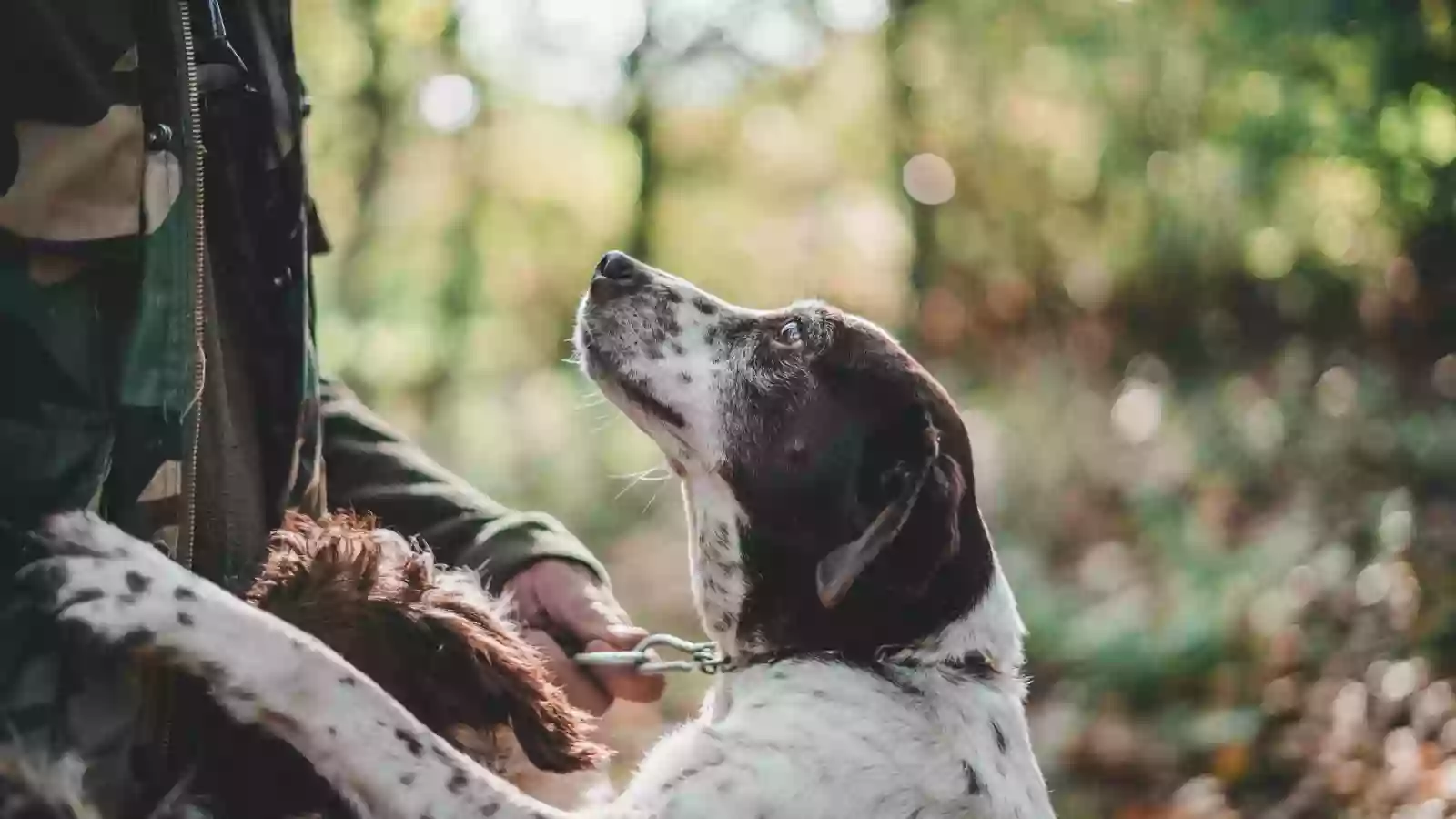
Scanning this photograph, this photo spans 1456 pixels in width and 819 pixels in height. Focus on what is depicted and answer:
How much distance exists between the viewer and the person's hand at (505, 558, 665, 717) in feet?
5.98

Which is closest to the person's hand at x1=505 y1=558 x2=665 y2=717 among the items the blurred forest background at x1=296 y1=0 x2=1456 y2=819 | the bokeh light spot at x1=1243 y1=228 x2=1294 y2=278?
the blurred forest background at x1=296 y1=0 x2=1456 y2=819

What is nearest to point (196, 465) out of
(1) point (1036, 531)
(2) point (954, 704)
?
(2) point (954, 704)

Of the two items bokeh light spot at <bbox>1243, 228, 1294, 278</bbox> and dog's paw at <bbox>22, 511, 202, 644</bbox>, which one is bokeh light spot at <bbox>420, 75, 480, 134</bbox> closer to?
bokeh light spot at <bbox>1243, 228, 1294, 278</bbox>

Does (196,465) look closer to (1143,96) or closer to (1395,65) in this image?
(1395,65)

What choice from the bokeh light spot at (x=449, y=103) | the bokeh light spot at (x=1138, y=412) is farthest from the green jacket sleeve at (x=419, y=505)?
the bokeh light spot at (x=449, y=103)

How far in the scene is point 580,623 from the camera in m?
1.86

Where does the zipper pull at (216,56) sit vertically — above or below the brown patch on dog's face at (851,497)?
above

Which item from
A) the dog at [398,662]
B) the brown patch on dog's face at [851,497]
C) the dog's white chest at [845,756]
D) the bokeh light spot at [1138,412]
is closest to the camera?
the dog at [398,662]

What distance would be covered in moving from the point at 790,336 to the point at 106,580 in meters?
1.25

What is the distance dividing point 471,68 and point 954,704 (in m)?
7.24

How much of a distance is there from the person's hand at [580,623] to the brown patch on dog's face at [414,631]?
190 millimetres

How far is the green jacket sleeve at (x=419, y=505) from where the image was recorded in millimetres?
1850

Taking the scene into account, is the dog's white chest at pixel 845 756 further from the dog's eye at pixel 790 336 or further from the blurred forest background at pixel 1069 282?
the blurred forest background at pixel 1069 282

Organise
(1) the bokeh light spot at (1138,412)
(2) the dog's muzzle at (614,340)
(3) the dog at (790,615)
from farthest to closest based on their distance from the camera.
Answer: (1) the bokeh light spot at (1138,412)
(2) the dog's muzzle at (614,340)
(3) the dog at (790,615)
